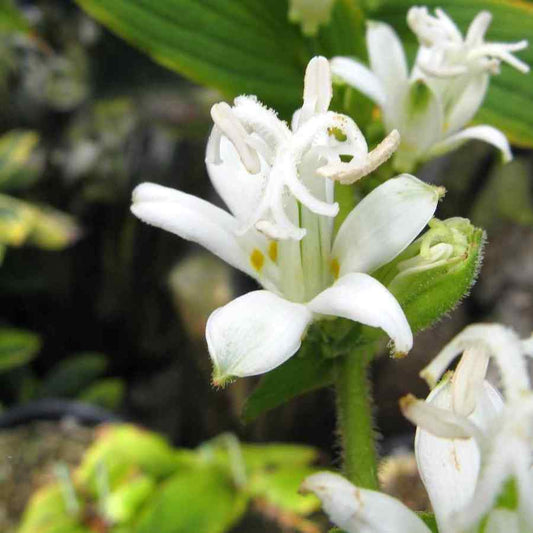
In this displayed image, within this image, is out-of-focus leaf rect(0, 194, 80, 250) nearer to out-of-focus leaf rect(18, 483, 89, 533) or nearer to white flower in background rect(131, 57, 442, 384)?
out-of-focus leaf rect(18, 483, 89, 533)

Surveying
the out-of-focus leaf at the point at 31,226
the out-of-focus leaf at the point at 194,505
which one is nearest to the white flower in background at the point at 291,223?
the out-of-focus leaf at the point at 194,505

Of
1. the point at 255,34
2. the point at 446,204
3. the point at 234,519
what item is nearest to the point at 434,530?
the point at 255,34

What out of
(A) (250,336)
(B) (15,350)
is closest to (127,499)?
(B) (15,350)

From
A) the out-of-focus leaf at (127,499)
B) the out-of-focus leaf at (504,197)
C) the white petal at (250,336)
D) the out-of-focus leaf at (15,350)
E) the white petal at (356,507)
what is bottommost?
the out-of-focus leaf at (15,350)

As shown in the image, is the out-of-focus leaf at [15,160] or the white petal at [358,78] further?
the out-of-focus leaf at [15,160]

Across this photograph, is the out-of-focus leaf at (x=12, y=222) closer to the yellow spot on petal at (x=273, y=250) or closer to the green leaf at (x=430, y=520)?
the yellow spot on petal at (x=273, y=250)

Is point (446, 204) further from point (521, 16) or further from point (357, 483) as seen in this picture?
point (357, 483)

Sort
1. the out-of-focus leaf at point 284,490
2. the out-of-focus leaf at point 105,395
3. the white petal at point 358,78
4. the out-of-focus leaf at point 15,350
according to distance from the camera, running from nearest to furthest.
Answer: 1. the white petal at point 358,78
2. the out-of-focus leaf at point 284,490
3. the out-of-focus leaf at point 15,350
4. the out-of-focus leaf at point 105,395
